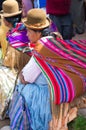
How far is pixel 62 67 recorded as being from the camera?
367 centimetres

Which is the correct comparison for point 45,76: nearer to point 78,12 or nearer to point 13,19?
point 13,19

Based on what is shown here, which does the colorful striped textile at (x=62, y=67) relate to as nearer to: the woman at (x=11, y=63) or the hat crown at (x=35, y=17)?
the hat crown at (x=35, y=17)

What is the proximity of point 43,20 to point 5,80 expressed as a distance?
0.93m

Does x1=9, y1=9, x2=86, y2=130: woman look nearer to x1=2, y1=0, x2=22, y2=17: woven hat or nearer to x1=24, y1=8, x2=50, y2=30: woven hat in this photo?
x1=24, y1=8, x2=50, y2=30: woven hat

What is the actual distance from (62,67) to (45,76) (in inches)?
7.8

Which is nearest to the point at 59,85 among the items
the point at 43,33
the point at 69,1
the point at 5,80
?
the point at 43,33

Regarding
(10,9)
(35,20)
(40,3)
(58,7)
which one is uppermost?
(35,20)

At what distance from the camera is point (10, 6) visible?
5.17m

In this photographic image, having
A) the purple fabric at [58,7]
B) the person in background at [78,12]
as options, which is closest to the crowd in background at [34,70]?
the purple fabric at [58,7]

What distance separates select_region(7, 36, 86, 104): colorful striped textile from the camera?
3.57 m

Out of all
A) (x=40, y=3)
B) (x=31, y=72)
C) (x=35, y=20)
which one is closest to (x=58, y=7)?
(x=40, y=3)

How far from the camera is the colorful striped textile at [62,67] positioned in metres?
3.57

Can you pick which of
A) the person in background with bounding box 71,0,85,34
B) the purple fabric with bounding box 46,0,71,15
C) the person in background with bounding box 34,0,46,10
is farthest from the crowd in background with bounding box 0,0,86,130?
the person in background with bounding box 71,0,85,34

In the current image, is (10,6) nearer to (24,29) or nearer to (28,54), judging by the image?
(24,29)
